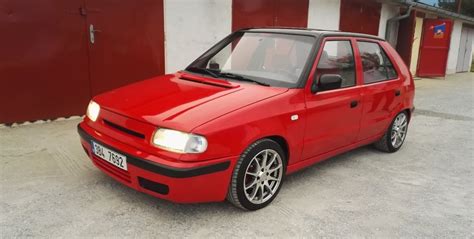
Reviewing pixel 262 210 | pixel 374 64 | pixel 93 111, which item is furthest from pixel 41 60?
pixel 374 64

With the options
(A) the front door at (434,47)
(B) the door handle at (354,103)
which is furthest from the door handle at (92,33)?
(A) the front door at (434,47)

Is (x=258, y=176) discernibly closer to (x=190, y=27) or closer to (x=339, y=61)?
(x=339, y=61)

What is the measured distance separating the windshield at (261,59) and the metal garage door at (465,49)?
66.5 ft

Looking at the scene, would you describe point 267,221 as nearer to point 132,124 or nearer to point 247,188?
point 247,188

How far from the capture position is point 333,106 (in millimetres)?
3852

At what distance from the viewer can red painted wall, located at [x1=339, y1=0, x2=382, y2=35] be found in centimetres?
1145

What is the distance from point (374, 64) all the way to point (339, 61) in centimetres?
79

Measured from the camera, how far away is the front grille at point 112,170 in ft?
10.0

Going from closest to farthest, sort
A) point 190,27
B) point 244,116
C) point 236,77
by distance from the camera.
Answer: point 244,116, point 236,77, point 190,27

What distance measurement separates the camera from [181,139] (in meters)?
2.80

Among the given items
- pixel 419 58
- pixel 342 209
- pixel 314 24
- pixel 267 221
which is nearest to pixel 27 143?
pixel 267 221

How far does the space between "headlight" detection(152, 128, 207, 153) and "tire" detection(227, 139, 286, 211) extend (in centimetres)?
40

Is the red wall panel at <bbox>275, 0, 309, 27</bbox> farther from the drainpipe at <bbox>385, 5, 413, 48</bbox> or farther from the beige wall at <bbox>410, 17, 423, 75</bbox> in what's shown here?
the beige wall at <bbox>410, 17, 423, 75</bbox>

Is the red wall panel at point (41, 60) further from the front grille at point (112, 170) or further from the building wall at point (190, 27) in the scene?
the front grille at point (112, 170)
